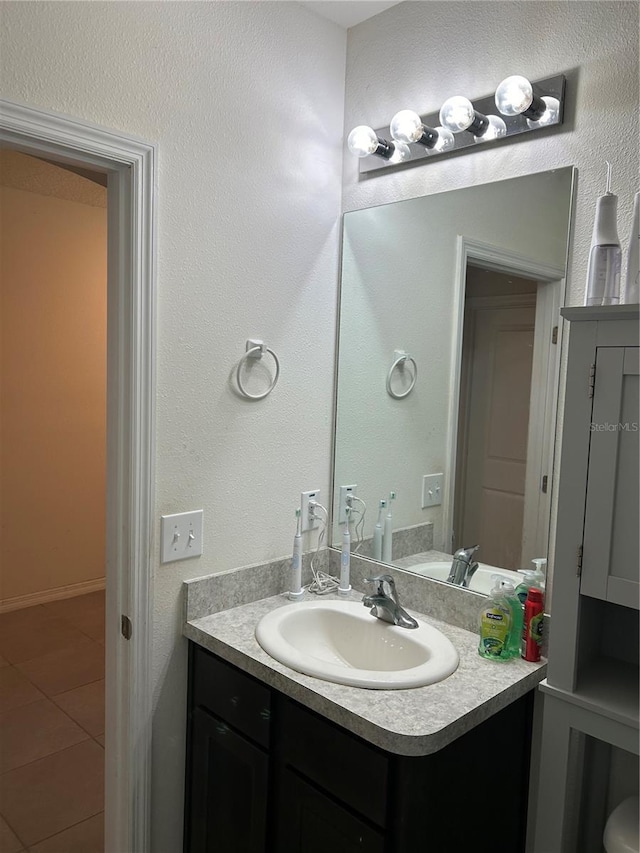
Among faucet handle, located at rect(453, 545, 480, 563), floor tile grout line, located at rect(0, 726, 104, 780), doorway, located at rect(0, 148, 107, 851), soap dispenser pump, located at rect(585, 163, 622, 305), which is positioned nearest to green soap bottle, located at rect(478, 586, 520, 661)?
faucet handle, located at rect(453, 545, 480, 563)

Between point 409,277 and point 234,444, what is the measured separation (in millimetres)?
701

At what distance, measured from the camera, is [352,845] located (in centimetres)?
135

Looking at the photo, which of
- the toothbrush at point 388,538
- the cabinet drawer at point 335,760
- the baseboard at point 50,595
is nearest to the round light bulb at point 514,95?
the toothbrush at point 388,538

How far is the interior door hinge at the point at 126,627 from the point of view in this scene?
5.46 feet

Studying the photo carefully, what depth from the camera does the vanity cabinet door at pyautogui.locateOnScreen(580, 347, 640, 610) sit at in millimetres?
1234

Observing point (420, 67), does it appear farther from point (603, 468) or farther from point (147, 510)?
point (147, 510)

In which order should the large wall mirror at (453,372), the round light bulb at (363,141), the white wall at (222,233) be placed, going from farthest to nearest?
the round light bulb at (363,141)
the large wall mirror at (453,372)
the white wall at (222,233)

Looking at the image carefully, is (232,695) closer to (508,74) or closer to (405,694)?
(405,694)

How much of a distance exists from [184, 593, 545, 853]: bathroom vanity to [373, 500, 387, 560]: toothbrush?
0.80 ft

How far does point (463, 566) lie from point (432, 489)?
0.23 m

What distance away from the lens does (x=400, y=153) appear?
6.14ft

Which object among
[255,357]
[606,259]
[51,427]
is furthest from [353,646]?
[51,427]

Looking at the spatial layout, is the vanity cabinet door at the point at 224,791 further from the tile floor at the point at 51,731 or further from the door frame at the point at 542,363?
the door frame at the point at 542,363

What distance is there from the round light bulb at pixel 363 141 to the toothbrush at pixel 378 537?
1.01 meters
